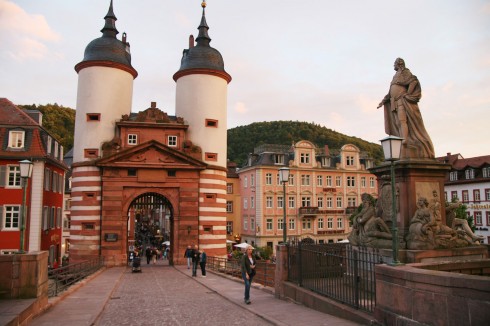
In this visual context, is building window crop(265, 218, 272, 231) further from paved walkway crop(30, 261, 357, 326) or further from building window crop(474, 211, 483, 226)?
paved walkway crop(30, 261, 357, 326)

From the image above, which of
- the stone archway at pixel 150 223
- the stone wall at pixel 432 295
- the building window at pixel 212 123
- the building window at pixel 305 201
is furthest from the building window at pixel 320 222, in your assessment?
the stone wall at pixel 432 295

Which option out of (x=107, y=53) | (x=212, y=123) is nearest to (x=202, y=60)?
(x=212, y=123)

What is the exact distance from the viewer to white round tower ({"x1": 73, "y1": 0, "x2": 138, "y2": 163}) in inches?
1307

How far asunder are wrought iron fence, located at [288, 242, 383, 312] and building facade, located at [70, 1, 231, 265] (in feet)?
66.0

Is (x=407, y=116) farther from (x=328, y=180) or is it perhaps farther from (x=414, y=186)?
(x=328, y=180)

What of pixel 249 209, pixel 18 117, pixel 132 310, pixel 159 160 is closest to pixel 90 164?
pixel 159 160

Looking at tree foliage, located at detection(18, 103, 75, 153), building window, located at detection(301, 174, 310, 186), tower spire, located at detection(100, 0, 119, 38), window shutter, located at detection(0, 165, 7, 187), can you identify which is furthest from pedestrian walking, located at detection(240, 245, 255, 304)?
tree foliage, located at detection(18, 103, 75, 153)

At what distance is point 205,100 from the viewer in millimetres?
35344

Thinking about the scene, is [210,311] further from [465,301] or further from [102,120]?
[102,120]

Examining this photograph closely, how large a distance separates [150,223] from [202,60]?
2941 inches

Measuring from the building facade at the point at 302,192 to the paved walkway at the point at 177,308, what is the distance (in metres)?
34.6

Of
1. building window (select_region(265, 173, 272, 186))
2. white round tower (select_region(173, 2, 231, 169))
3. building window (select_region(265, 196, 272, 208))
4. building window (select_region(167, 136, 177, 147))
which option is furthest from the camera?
building window (select_region(265, 173, 272, 186))

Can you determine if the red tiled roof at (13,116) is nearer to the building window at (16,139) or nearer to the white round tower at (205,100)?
the building window at (16,139)

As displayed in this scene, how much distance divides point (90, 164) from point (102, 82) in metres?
6.61
